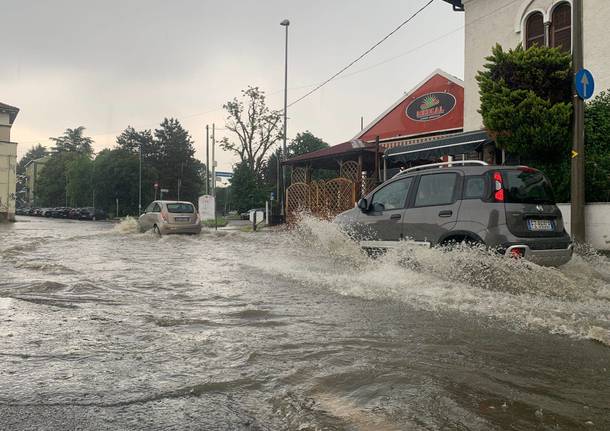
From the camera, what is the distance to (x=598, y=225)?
11312 millimetres

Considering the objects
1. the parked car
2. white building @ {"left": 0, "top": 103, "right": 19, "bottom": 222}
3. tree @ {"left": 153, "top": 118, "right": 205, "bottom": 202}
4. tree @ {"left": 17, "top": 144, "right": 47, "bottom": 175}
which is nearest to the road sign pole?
white building @ {"left": 0, "top": 103, "right": 19, "bottom": 222}

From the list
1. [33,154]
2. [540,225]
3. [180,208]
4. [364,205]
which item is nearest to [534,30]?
[364,205]

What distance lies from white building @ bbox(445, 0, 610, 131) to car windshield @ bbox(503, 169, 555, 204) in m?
8.68

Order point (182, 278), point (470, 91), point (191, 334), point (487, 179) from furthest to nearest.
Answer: point (470, 91) → point (182, 278) → point (487, 179) → point (191, 334)

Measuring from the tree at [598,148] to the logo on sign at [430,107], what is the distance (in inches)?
348

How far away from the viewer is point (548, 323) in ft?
14.6

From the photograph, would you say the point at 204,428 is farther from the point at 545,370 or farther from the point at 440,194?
the point at 440,194

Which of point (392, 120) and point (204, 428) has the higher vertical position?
point (392, 120)

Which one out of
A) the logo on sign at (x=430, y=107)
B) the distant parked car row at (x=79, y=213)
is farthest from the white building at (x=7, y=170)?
the logo on sign at (x=430, y=107)

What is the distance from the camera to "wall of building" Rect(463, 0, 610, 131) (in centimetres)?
1358

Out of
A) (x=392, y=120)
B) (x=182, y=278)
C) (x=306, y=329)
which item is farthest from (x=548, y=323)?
A: (x=392, y=120)

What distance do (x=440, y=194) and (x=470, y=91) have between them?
12034mm

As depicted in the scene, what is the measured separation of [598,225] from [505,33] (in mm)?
7810

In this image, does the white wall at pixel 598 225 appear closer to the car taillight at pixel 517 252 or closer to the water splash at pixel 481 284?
the water splash at pixel 481 284
